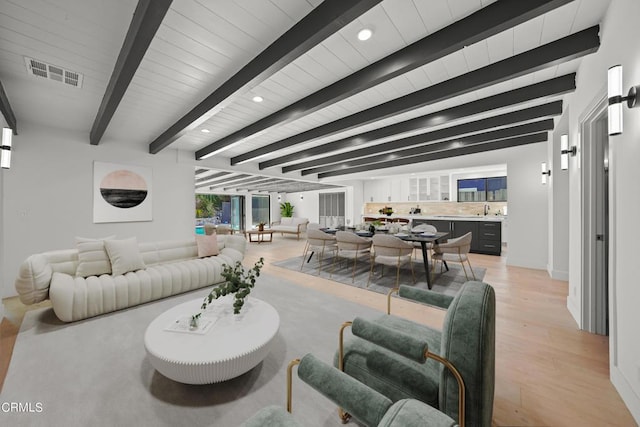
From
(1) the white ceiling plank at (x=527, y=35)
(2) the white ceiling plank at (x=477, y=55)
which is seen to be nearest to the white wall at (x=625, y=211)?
(1) the white ceiling plank at (x=527, y=35)

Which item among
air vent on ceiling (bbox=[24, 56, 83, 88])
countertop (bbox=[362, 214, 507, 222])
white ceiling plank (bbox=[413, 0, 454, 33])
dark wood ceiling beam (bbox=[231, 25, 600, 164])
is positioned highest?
air vent on ceiling (bbox=[24, 56, 83, 88])

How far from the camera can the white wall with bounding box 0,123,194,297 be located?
11.6 ft

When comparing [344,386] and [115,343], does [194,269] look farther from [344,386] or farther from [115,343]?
[344,386]

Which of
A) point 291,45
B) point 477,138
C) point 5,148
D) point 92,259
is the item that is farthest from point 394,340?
point 477,138

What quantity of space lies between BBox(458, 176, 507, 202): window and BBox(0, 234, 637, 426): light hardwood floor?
4.06 meters

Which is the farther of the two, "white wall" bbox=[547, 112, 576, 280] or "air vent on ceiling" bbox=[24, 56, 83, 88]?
"white wall" bbox=[547, 112, 576, 280]

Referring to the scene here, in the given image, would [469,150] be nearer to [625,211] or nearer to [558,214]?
[558,214]

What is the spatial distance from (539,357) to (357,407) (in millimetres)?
2089

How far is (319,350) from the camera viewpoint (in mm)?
2100

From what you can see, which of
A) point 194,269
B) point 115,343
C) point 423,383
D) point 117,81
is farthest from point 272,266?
point 423,383

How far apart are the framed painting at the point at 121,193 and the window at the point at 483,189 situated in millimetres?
8472

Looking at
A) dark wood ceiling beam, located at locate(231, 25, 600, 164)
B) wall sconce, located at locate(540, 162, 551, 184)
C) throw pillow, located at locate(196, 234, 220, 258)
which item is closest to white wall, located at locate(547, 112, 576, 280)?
wall sconce, located at locate(540, 162, 551, 184)

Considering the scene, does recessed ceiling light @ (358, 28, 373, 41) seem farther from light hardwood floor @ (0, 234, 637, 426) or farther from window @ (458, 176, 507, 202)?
window @ (458, 176, 507, 202)

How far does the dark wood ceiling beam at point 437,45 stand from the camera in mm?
1507
